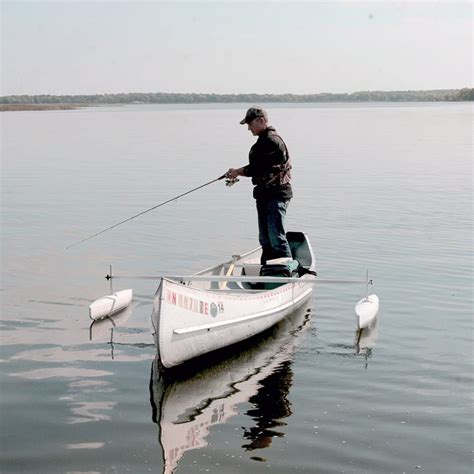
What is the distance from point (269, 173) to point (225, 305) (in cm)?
239

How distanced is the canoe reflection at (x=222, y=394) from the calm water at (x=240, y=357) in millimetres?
25

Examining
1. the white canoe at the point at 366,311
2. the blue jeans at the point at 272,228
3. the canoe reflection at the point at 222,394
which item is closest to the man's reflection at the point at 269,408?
the canoe reflection at the point at 222,394

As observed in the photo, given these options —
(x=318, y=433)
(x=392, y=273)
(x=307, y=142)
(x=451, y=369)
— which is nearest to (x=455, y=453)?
(x=318, y=433)

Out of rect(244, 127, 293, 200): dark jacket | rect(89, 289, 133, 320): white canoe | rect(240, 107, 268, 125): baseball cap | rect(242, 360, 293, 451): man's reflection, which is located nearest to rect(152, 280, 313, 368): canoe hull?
rect(242, 360, 293, 451): man's reflection

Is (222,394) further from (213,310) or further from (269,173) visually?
(269,173)

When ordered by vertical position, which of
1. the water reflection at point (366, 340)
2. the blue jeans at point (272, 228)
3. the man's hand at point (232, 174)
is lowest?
the water reflection at point (366, 340)

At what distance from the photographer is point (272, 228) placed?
11.8 meters

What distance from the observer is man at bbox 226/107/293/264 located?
37.8ft

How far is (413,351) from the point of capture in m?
10.4

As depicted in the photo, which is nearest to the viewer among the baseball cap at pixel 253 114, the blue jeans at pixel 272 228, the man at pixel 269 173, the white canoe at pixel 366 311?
the white canoe at pixel 366 311

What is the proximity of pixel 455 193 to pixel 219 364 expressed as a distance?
17.2 meters

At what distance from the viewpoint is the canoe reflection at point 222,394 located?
774cm

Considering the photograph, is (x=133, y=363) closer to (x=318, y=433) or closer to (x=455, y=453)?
(x=318, y=433)

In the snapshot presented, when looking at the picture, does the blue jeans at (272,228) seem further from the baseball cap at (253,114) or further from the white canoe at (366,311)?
the white canoe at (366,311)
